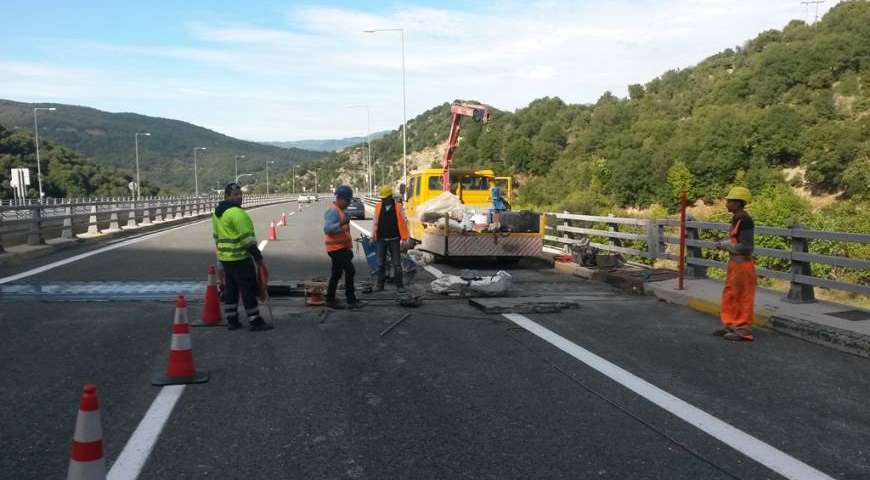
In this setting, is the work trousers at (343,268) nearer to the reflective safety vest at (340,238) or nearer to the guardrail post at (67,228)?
the reflective safety vest at (340,238)

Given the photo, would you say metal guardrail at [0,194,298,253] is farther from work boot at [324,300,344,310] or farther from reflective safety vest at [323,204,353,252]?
reflective safety vest at [323,204,353,252]

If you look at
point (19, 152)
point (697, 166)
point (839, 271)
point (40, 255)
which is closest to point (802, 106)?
point (697, 166)

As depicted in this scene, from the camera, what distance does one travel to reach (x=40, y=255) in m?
17.5

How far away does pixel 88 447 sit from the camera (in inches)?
140

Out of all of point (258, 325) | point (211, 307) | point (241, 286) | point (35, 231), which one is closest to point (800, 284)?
point (258, 325)

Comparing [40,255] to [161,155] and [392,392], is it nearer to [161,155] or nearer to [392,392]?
[392,392]

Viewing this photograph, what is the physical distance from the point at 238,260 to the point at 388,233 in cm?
379

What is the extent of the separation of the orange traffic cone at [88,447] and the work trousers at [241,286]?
5077 millimetres

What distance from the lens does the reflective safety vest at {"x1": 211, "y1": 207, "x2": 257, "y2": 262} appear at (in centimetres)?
863

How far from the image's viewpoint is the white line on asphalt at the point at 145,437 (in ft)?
14.2

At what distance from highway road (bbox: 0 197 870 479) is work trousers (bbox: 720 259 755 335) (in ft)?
0.95

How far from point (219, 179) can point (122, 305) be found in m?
172

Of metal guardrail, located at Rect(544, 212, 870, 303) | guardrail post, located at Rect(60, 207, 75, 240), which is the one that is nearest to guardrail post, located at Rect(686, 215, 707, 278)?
metal guardrail, located at Rect(544, 212, 870, 303)

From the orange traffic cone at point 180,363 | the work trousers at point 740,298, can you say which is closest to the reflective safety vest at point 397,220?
the work trousers at point 740,298
